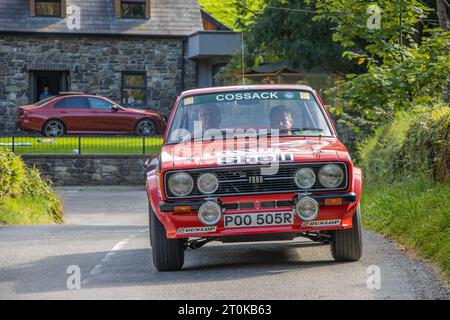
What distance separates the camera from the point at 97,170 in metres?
30.7

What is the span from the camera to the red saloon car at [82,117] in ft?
116

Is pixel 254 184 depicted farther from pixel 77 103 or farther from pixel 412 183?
pixel 77 103

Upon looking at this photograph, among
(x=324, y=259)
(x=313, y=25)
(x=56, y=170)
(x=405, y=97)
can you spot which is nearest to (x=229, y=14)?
(x=313, y=25)

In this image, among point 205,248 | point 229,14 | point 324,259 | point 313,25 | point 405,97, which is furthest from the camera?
point 229,14

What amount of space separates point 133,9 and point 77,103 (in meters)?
6.09

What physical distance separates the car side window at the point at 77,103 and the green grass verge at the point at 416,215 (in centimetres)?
2166

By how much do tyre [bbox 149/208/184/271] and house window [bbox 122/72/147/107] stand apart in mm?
31327

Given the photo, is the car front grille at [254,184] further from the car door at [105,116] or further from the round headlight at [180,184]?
the car door at [105,116]

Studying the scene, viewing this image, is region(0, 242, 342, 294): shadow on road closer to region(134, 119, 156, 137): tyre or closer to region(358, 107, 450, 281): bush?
region(358, 107, 450, 281): bush

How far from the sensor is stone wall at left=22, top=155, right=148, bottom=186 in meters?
30.5
